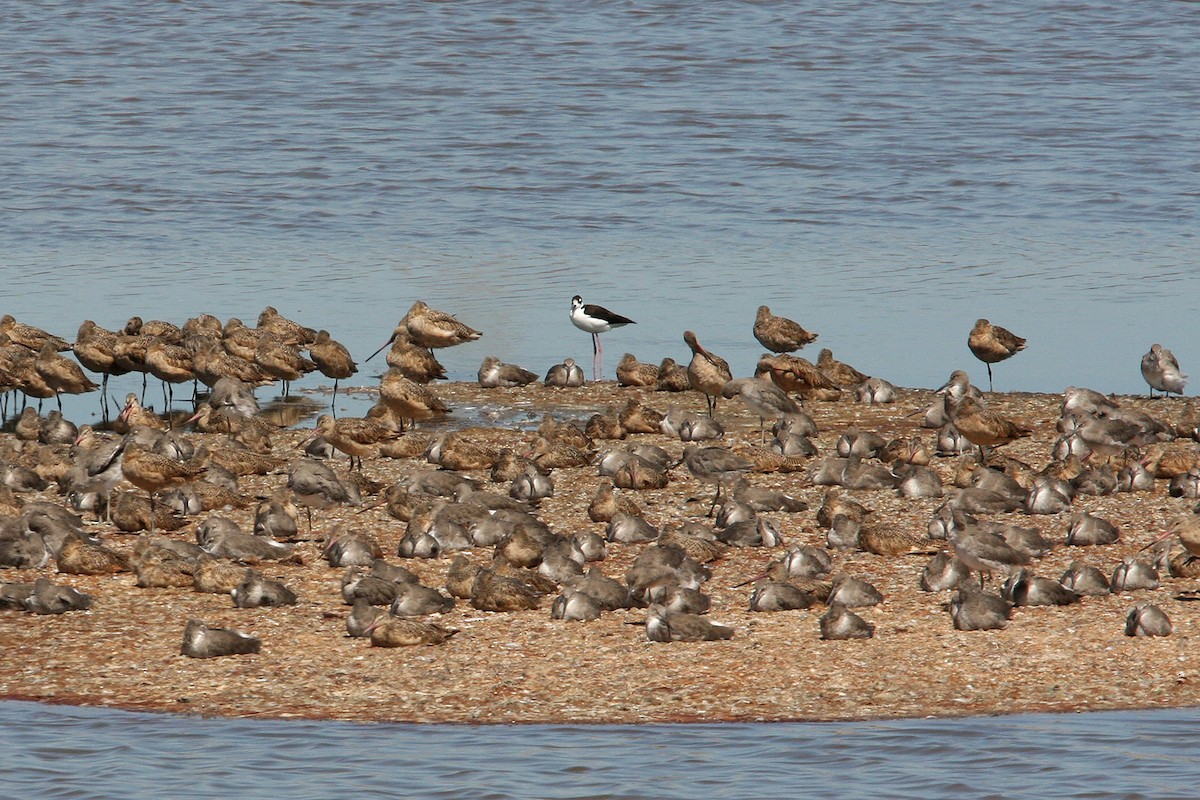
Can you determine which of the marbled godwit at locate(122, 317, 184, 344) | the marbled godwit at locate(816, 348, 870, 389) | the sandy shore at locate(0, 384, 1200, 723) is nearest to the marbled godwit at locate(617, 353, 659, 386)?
the marbled godwit at locate(816, 348, 870, 389)

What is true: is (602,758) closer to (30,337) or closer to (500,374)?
Answer: (500,374)

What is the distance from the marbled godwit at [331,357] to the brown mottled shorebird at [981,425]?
21.6 feet

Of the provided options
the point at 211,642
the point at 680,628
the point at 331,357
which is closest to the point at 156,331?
the point at 331,357

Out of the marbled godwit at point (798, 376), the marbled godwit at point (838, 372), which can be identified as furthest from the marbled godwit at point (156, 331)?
the marbled godwit at point (838, 372)

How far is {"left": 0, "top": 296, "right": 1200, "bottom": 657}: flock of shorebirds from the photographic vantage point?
12133mm

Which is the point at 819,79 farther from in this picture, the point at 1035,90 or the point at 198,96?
the point at 198,96

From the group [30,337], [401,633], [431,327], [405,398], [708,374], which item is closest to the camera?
[401,633]

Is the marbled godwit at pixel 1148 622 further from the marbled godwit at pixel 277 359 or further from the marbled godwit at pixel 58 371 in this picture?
the marbled godwit at pixel 58 371

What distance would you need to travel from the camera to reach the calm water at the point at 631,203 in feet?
32.7

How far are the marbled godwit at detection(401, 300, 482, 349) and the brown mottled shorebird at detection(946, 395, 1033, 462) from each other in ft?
21.9

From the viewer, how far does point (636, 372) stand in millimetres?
19766

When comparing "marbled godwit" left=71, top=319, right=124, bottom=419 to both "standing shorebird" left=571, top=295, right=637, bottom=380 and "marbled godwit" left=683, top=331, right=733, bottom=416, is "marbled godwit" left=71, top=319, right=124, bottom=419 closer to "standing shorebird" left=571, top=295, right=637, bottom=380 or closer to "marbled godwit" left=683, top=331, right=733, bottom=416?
"standing shorebird" left=571, top=295, right=637, bottom=380

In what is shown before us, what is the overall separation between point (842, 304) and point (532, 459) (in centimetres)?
796

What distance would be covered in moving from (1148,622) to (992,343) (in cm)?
849
